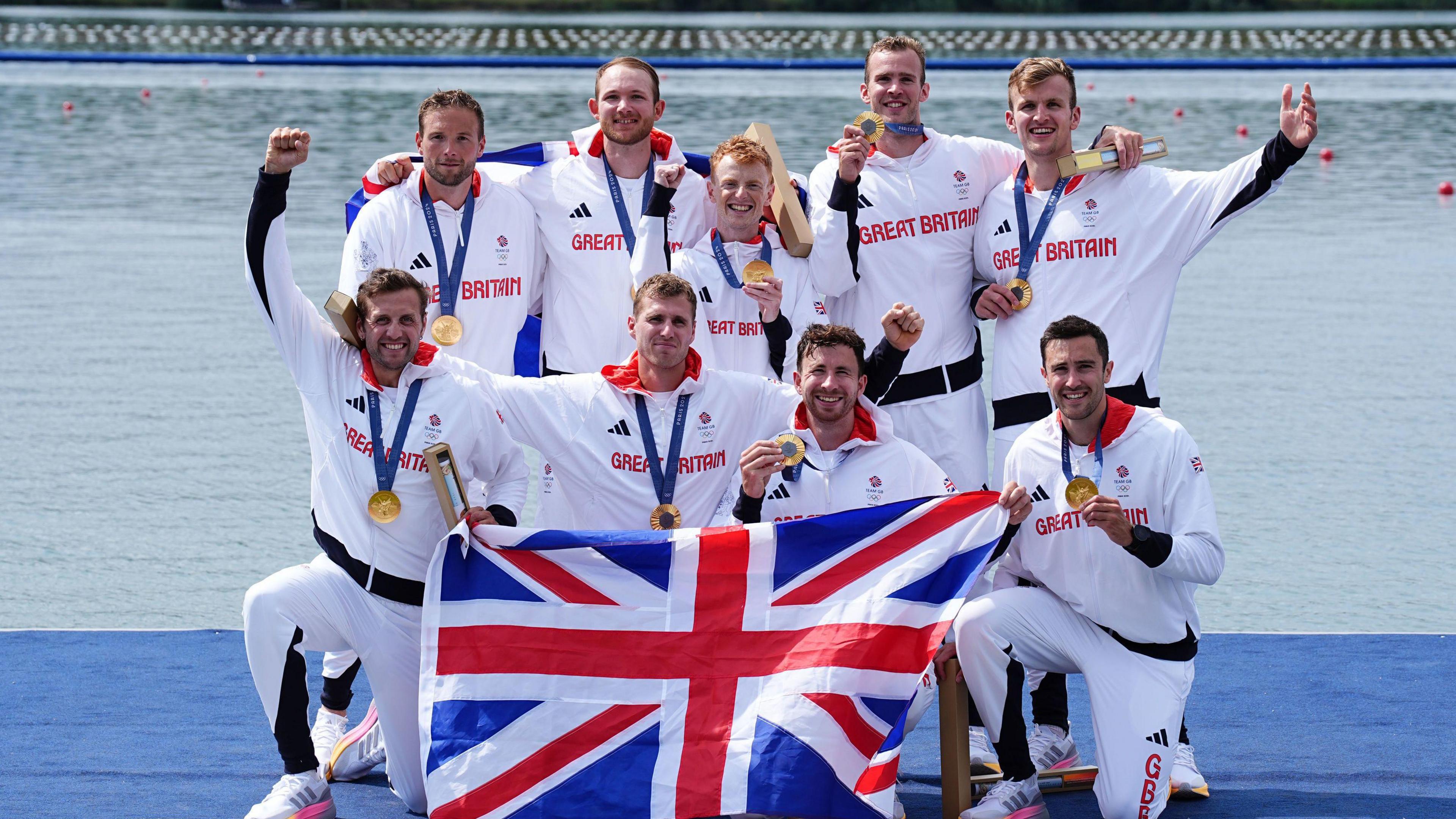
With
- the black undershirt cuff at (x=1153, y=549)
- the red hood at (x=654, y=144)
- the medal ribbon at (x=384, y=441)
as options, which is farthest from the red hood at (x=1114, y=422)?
the medal ribbon at (x=384, y=441)

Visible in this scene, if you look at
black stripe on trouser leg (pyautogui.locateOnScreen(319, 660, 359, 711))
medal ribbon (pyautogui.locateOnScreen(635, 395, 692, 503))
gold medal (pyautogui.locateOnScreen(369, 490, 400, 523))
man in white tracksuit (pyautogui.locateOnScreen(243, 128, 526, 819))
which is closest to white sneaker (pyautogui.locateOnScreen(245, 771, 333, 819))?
man in white tracksuit (pyautogui.locateOnScreen(243, 128, 526, 819))

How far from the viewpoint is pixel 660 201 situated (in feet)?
18.7

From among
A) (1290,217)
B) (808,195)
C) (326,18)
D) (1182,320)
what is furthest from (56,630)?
(326,18)

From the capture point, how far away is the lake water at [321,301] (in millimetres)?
6953

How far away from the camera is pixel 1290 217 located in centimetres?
1577

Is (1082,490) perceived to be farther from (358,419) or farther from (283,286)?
(283,286)

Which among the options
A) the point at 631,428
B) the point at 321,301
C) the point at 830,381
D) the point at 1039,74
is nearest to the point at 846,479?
the point at 830,381

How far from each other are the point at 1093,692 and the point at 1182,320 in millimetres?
7417

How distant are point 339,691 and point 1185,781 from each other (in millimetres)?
2762

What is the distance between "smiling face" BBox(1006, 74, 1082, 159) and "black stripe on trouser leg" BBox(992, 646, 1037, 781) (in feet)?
5.90

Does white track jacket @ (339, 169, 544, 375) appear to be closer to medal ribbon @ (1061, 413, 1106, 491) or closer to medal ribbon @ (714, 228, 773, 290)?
medal ribbon @ (714, 228, 773, 290)

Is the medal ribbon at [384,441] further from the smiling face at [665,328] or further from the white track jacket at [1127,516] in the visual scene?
the white track jacket at [1127,516]

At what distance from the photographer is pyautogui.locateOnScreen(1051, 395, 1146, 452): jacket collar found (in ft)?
15.9

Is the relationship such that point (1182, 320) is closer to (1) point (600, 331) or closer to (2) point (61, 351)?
(1) point (600, 331)
